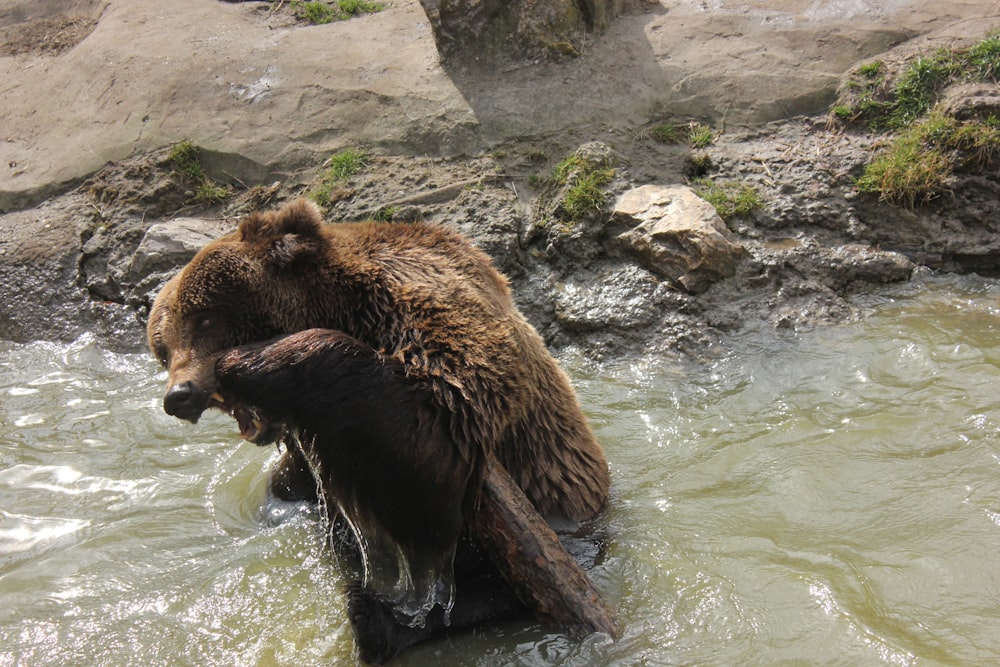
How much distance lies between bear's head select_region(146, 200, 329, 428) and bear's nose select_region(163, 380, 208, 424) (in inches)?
6.9

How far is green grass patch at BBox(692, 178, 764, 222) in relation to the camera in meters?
6.75

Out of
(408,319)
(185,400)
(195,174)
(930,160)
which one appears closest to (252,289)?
(185,400)

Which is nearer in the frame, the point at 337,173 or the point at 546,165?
the point at 546,165

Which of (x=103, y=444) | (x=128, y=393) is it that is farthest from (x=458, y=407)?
(x=128, y=393)

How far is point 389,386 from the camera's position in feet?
10.6

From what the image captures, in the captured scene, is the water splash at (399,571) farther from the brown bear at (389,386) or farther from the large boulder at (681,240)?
the large boulder at (681,240)

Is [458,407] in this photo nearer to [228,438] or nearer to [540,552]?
[540,552]

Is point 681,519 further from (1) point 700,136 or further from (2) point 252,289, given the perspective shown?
(1) point 700,136

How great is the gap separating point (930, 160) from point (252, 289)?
18.3ft

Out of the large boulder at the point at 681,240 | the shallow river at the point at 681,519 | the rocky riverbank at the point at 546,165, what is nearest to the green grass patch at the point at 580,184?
the rocky riverbank at the point at 546,165

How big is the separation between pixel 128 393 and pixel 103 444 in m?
0.76

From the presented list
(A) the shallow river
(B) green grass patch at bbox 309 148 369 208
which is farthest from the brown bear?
(B) green grass patch at bbox 309 148 369 208

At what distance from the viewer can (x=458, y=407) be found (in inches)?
130

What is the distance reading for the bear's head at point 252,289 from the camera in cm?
376
